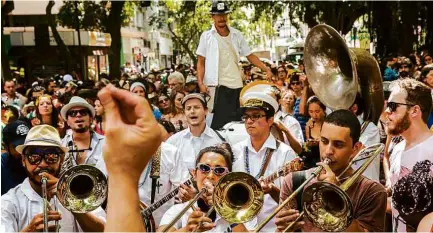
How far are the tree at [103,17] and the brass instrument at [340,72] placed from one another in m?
13.0

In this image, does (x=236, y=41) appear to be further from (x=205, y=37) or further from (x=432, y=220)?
(x=432, y=220)

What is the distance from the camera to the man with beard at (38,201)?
365cm

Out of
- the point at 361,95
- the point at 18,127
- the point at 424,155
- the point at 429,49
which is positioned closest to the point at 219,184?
the point at 424,155

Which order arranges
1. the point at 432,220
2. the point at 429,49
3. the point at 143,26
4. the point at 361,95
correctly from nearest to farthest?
the point at 432,220 < the point at 361,95 < the point at 429,49 < the point at 143,26

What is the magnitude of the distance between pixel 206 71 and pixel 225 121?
0.63 m

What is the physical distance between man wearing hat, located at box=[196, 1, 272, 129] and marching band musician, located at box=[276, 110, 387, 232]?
3.41m

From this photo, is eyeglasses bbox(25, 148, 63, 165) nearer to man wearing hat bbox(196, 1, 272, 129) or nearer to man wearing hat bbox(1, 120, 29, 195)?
man wearing hat bbox(1, 120, 29, 195)

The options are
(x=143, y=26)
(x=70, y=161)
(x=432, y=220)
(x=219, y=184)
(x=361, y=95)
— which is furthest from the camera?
(x=143, y=26)

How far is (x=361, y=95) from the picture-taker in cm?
518

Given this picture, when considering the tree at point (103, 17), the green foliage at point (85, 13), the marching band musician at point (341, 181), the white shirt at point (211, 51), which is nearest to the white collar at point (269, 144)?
the marching band musician at point (341, 181)

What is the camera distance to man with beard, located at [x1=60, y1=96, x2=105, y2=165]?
506cm

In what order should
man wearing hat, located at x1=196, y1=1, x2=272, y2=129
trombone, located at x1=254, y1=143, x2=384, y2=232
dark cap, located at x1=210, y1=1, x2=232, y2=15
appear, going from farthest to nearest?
man wearing hat, located at x1=196, y1=1, x2=272, y2=129
dark cap, located at x1=210, y1=1, x2=232, y2=15
trombone, located at x1=254, y1=143, x2=384, y2=232

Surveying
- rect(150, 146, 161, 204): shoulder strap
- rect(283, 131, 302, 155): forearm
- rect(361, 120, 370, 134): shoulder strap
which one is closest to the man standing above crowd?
rect(283, 131, 302, 155): forearm

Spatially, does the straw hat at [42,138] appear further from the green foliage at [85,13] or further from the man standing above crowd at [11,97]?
the green foliage at [85,13]
